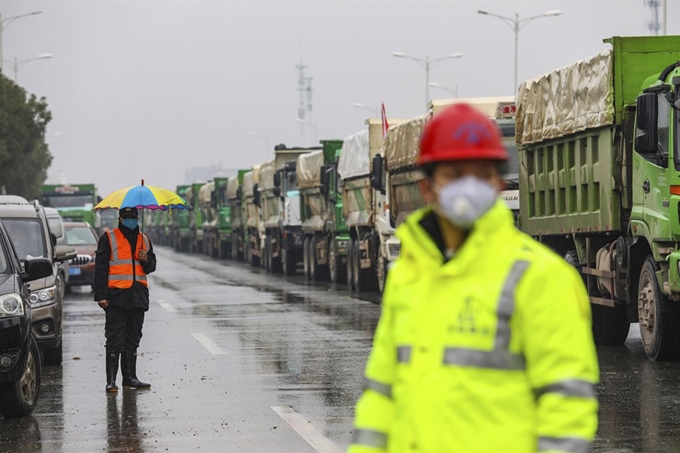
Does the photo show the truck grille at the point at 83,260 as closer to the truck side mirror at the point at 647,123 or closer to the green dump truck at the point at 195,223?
the truck side mirror at the point at 647,123

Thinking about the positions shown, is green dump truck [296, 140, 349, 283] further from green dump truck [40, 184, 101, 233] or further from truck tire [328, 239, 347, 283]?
green dump truck [40, 184, 101, 233]

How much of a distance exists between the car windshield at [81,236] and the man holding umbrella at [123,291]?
66.1ft

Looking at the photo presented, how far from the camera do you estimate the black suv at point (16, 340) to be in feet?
35.0

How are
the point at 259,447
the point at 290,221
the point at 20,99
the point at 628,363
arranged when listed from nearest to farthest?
the point at 259,447, the point at 628,363, the point at 290,221, the point at 20,99

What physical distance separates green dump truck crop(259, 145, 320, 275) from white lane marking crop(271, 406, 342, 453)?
28992 millimetres

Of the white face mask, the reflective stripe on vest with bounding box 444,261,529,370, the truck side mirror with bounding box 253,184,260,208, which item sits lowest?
the reflective stripe on vest with bounding box 444,261,529,370

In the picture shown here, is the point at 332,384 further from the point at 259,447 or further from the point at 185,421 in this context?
the point at 259,447

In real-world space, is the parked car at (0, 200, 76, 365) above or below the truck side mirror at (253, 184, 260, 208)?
below

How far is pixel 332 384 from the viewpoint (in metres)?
13.0

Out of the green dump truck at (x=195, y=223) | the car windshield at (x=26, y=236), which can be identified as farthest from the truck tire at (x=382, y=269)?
the green dump truck at (x=195, y=223)

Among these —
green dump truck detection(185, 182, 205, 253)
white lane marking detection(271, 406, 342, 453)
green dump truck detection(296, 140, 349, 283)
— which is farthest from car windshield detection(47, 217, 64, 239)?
green dump truck detection(185, 182, 205, 253)

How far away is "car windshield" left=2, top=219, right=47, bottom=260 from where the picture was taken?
15930 millimetres

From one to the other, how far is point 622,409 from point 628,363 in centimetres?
367

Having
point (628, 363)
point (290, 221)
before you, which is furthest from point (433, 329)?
point (290, 221)
